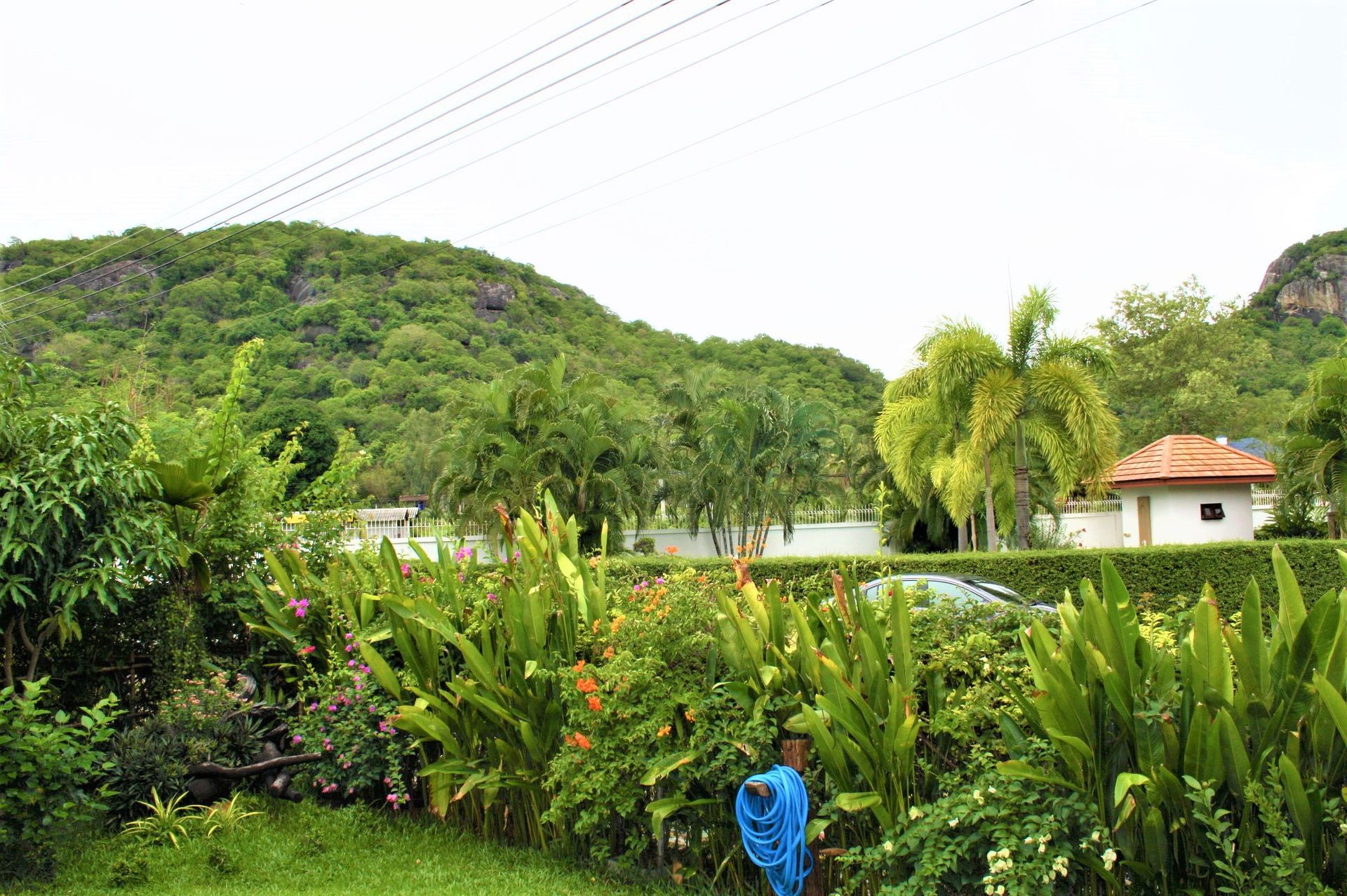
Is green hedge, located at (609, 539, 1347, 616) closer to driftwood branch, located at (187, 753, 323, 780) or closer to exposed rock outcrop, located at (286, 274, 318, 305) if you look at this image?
driftwood branch, located at (187, 753, 323, 780)

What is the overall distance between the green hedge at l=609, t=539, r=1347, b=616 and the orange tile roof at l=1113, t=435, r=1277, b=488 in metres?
7.46

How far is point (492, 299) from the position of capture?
52625 mm

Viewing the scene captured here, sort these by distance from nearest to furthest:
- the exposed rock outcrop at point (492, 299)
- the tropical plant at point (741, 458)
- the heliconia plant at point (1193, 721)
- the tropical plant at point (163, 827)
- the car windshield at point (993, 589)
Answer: the heliconia plant at point (1193, 721), the tropical plant at point (163, 827), the car windshield at point (993, 589), the tropical plant at point (741, 458), the exposed rock outcrop at point (492, 299)

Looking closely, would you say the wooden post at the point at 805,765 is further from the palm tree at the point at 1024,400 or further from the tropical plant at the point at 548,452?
the tropical plant at the point at 548,452

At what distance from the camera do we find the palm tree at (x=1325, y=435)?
18.7 meters

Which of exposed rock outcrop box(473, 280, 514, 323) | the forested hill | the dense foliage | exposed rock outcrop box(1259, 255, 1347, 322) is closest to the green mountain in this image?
the dense foliage

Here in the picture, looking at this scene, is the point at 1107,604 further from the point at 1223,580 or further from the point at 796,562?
the point at 1223,580

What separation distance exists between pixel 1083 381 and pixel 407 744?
600 inches

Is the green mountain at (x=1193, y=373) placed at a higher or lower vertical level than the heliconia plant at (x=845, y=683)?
higher

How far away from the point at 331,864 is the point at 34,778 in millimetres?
1513

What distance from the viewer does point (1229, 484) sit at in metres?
23.1

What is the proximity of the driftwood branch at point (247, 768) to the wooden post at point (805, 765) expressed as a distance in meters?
3.34

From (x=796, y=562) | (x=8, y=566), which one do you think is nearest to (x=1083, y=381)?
(x=796, y=562)

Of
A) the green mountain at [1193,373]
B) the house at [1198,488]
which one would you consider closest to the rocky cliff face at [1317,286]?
the green mountain at [1193,373]
